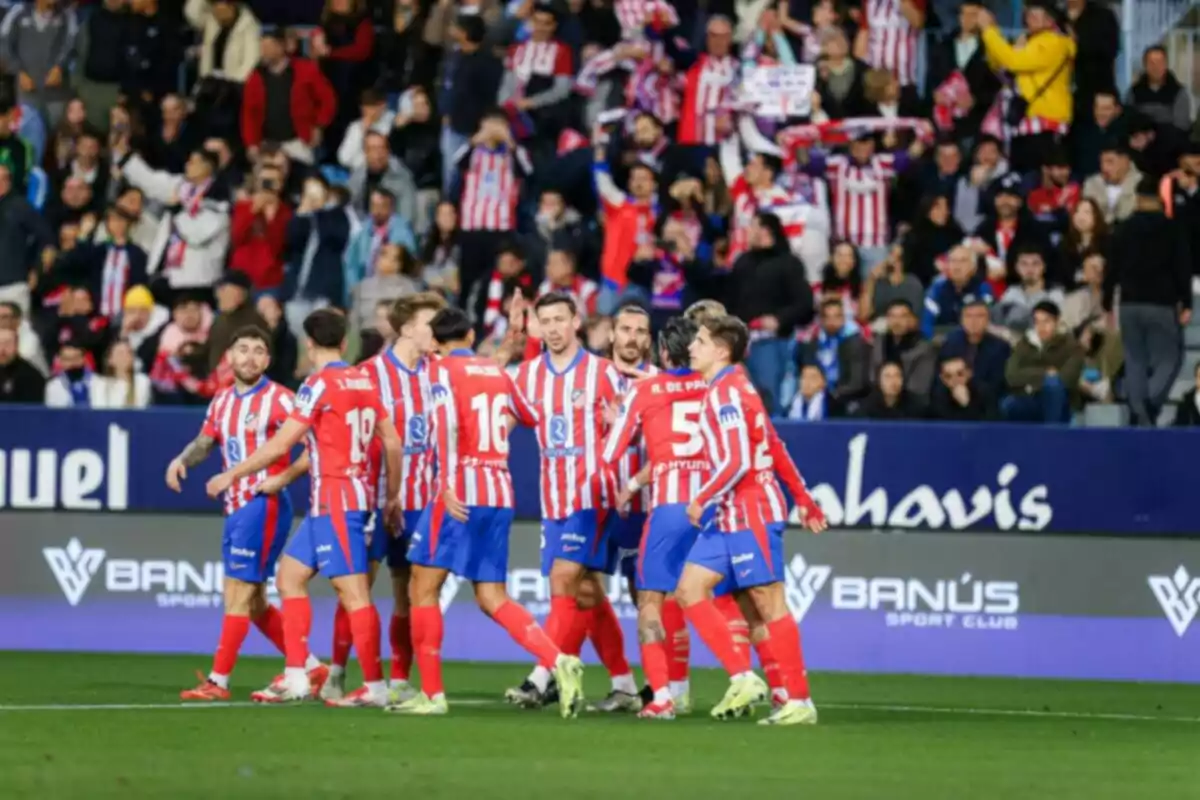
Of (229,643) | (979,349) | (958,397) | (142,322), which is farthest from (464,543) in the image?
(142,322)

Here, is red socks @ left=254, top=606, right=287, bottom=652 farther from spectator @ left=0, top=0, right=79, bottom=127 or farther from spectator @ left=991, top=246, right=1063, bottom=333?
spectator @ left=0, top=0, right=79, bottom=127

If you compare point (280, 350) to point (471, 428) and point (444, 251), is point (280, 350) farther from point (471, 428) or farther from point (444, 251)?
point (471, 428)

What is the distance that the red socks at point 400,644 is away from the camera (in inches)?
532

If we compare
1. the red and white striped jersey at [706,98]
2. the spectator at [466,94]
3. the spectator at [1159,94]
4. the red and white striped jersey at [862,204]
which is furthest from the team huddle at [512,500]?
the spectator at [1159,94]

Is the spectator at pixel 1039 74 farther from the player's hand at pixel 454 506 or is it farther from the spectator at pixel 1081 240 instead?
the player's hand at pixel 454 506

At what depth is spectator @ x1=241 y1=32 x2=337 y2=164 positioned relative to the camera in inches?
902

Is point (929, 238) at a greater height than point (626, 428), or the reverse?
point (929, 238)

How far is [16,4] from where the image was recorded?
24.4m

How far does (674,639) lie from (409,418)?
1.92 m

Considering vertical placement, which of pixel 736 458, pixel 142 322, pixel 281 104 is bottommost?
pixel 736 458

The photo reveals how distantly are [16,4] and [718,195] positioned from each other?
7.81 metres

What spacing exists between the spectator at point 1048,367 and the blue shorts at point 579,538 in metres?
6.05

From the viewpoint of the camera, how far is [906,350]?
62.5 feet

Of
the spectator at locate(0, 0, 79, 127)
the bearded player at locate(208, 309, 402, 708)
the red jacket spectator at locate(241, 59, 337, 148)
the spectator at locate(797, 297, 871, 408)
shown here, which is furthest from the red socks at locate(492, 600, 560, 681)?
the spectator at locate(0, 0, 79, 127)
